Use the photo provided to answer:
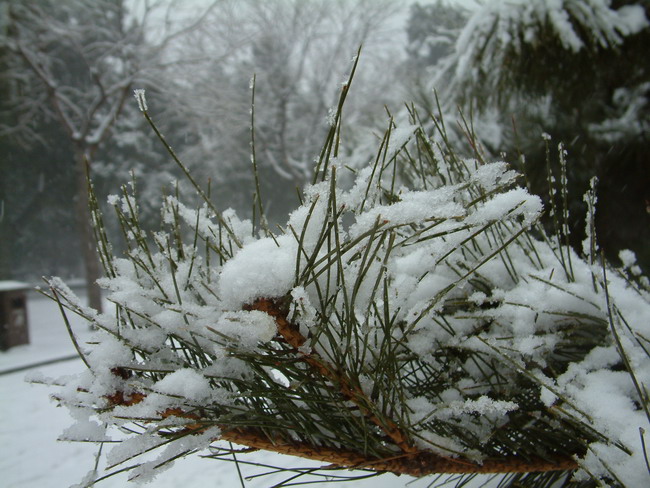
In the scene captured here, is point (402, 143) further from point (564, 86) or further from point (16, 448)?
point (16, 448)

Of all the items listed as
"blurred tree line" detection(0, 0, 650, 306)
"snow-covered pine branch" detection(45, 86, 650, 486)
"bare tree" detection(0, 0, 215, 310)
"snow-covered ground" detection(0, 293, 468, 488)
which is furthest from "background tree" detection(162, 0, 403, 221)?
"snow-covered pine branch" detection(45, 86, 650, 486)

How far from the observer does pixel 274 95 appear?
1858 centimetres

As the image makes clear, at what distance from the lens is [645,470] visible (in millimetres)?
614

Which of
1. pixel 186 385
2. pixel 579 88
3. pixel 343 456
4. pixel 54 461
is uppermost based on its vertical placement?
pixel 579 88

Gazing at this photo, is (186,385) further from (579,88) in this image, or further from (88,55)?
(88,55)

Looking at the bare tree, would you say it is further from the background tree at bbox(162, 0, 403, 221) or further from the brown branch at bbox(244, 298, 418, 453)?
the brown branch at bbox(244, 298, 418, 453)

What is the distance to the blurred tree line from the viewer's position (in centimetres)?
314

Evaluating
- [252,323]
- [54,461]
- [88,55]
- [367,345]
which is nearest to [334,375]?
[367,345]

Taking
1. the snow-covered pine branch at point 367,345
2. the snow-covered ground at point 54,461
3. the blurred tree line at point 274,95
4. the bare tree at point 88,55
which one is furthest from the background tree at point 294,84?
the snow-covered pine branch at point 367,345

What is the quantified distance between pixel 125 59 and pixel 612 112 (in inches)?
445

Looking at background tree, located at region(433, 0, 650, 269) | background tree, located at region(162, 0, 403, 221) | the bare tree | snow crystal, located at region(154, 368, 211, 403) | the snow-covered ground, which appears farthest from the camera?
background tree, located at region(162, 0, 403, 221)

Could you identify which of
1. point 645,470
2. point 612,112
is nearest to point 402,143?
point 645,470

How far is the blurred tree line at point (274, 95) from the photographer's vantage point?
3141 mm

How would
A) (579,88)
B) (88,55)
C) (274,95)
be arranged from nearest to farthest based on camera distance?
(579,88) → (88,55) → (274,95)
